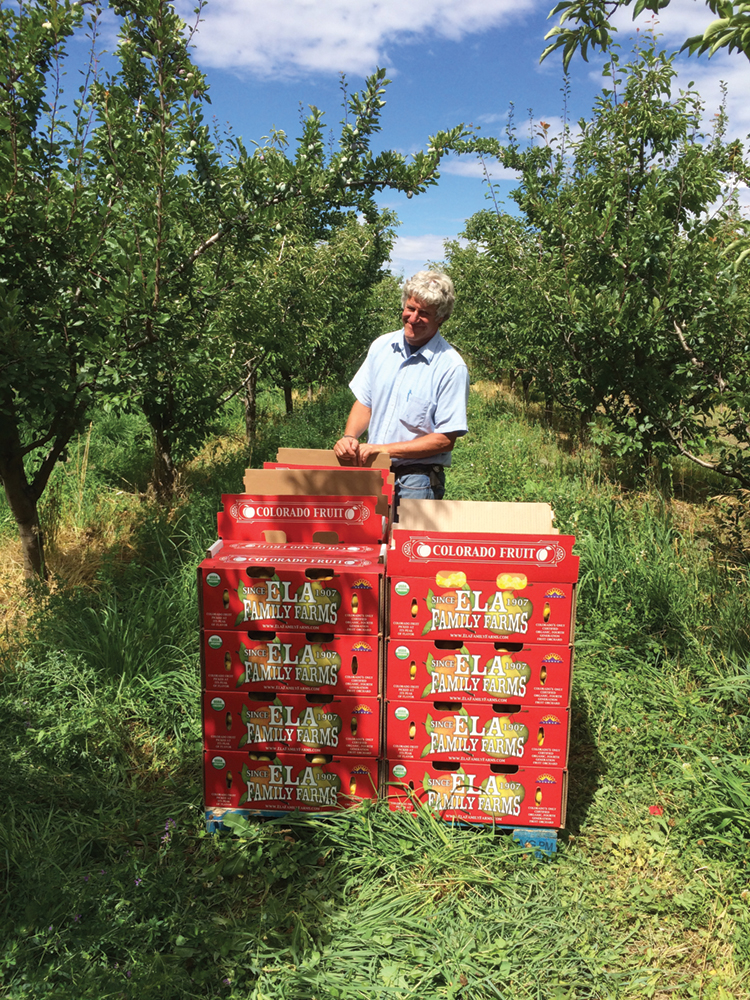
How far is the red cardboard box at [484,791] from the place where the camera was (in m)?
2.45

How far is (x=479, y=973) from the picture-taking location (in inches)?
81.3

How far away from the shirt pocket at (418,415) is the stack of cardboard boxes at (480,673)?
1.07 m

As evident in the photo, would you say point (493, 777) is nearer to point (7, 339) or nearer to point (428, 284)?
point (428, 284)

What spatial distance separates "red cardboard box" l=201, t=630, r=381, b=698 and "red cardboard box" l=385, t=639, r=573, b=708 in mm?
90

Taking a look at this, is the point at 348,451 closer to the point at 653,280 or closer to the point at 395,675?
the point at 395,675

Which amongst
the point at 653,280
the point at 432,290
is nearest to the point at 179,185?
the point at 432,290

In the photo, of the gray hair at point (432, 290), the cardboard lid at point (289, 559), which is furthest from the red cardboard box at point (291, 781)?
the gray hair at point (432, 290)

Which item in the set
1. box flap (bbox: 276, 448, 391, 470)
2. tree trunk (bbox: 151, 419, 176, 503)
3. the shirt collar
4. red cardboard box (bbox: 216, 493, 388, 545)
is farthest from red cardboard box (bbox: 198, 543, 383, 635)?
tree trunk (bbox: 151, 419, 176, 503)

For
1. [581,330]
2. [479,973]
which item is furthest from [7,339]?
[581,330]

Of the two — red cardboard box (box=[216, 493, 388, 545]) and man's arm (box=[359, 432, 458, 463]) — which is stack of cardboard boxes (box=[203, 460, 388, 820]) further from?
man's arm (box=[359, 432, 458, 463])

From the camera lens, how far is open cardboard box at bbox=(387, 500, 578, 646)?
231 centimetres

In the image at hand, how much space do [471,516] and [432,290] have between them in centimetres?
115

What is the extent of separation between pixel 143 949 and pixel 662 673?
2.69m

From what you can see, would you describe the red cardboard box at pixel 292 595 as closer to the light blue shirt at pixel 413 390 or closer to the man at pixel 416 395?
the man at pixel 416 395
